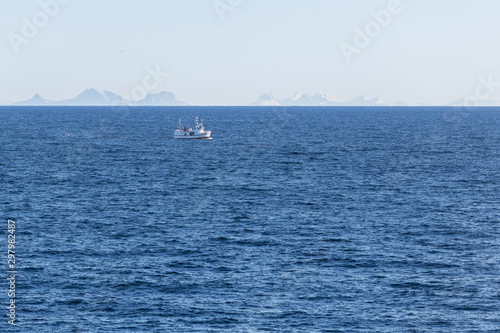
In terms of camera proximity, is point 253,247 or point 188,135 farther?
point 188,135

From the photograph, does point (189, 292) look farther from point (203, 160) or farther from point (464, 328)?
point (203, 160)

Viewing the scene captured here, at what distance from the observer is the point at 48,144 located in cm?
16425

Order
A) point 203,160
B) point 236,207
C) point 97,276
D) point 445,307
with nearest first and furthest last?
point 445,307, point 97,276, point 236,207, point 203,160

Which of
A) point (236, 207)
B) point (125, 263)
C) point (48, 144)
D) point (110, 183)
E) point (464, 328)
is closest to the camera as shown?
point (464, 328)

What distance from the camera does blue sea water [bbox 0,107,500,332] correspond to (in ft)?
145

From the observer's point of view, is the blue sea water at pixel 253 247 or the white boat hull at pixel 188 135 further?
the white boat hull at pixel 188 135

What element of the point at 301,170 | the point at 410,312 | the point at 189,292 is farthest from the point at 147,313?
the point at 301,170

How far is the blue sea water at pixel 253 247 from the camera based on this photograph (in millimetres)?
44250

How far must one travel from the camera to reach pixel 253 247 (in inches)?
2382

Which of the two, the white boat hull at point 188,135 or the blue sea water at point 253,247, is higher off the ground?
the white boat hull at point 188,135

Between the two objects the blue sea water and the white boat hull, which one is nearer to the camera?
the blue sea water

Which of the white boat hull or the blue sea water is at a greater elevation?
the white boat hull

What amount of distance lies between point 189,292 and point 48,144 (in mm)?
125819

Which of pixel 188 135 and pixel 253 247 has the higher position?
pixel 188 135
